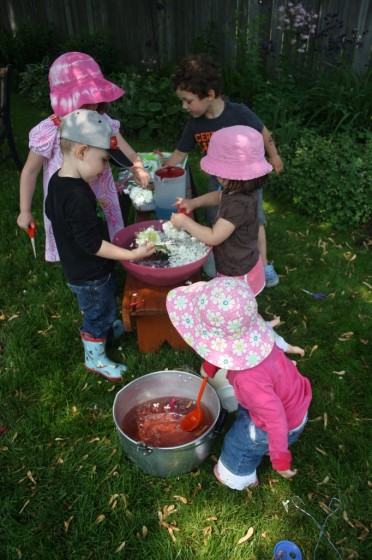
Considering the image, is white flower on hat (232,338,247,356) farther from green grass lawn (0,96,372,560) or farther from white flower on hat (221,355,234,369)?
green grass lawn (0,96,372,560)

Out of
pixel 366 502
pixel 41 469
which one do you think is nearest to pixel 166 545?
pixel 41 469

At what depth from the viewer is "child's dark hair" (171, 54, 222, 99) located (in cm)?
314

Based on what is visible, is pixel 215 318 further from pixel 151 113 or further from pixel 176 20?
pixel 176 20

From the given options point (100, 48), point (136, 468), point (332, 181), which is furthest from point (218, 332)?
point (100, 48)

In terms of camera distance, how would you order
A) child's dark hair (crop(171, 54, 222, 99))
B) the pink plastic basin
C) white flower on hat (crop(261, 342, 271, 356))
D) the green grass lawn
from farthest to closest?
1. child's dark hair (crop(171, 54, 222, 99))
2. the pink plastic basin
3. the green grass lawn
4. white flower on hat (crop(261, 342, 271, 356))

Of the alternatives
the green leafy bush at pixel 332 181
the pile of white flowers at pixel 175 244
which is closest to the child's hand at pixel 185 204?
the pile of white flowers at pixel 175 244

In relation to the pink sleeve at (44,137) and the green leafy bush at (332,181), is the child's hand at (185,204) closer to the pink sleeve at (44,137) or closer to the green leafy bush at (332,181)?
the pink sleeve at (44,137)

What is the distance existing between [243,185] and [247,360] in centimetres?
110

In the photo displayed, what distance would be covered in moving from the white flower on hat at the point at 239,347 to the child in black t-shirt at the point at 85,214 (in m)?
0.82

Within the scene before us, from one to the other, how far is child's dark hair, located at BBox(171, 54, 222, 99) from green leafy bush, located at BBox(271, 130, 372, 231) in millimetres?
1918

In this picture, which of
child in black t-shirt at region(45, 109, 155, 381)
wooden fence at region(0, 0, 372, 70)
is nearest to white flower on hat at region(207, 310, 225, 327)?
child in black t-shirt at region(45, 109, 155, 381)

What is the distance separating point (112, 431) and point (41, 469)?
44cm

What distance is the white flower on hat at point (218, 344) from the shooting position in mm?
2012

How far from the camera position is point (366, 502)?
2387 mm
